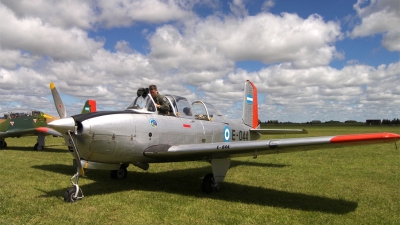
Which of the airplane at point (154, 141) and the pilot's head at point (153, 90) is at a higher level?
the pilot's head at point (153, 90)

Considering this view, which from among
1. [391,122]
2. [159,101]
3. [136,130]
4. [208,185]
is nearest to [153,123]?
Answer: [136,130]

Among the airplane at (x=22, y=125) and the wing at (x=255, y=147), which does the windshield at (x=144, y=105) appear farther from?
the airplane at (x=22, y=125)

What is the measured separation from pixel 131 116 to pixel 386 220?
4.71 meters

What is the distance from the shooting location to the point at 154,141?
21.9 ft

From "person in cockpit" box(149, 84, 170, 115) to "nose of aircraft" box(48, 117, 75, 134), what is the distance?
7.01ft

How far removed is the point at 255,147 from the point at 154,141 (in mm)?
2183

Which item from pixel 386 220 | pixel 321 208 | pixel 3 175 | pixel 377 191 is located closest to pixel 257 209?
pixel 321 208

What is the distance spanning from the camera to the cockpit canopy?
7.02 metres

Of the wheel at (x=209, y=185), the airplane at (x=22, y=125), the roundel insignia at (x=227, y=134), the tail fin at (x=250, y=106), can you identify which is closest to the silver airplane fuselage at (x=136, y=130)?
the roundel insignia at (x=227, y=134)

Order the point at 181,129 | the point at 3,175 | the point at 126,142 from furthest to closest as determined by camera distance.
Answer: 1. the point at 3,175
2. the point at 181,129
3. the point at 126,142

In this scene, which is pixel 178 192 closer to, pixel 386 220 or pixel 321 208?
pixel 321 208

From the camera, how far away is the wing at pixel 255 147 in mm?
4770

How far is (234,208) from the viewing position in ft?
17.7

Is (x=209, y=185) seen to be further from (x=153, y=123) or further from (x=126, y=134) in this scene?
(x=126, y=134)
